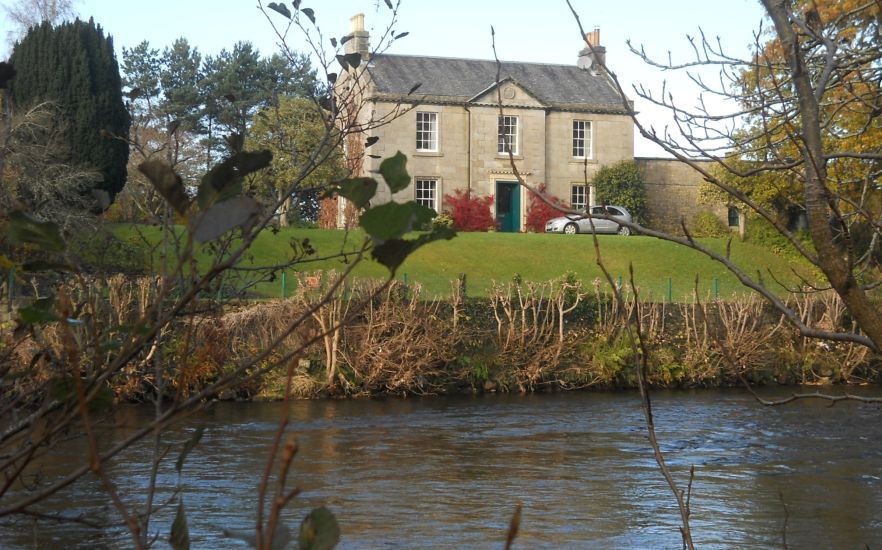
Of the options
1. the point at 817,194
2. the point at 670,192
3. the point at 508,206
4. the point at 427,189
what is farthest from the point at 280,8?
the point at 670,192

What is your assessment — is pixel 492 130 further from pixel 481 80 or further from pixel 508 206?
pixel 508 206

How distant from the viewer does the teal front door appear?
44.2 meters

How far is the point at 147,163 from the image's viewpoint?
5.08 ft

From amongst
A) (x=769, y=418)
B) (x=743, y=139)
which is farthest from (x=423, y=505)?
(x=769, y=418)

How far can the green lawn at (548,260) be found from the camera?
102 ft

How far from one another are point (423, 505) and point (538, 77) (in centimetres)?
3598

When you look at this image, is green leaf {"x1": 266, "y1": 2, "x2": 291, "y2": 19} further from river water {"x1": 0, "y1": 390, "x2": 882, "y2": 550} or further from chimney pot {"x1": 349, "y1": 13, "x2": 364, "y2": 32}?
chimney pot {"x1": 349, "y1": 13, "x2": 364, "y2": 32}

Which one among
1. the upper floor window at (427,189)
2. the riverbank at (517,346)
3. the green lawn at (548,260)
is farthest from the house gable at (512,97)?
the riverbank at (517,346)

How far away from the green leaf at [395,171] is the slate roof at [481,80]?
4039 cm

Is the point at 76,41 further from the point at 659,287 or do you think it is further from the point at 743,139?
the point at 743,139

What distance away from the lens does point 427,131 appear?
43625 mm

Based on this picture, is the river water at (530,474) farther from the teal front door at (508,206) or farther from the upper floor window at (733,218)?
the upper floor window at (733,218)

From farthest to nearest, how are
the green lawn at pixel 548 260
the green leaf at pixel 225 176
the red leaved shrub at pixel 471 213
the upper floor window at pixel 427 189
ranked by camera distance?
the upper floor window at pixel 427 189 < the red leaved shrub at pixel 471 213 < the green lawn at pixel 548 260 < the green leaf at pixel 225 176

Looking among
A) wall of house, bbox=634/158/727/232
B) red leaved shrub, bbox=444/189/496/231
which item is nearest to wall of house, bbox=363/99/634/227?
red leaved shrub, bbox=444/189/496/231
